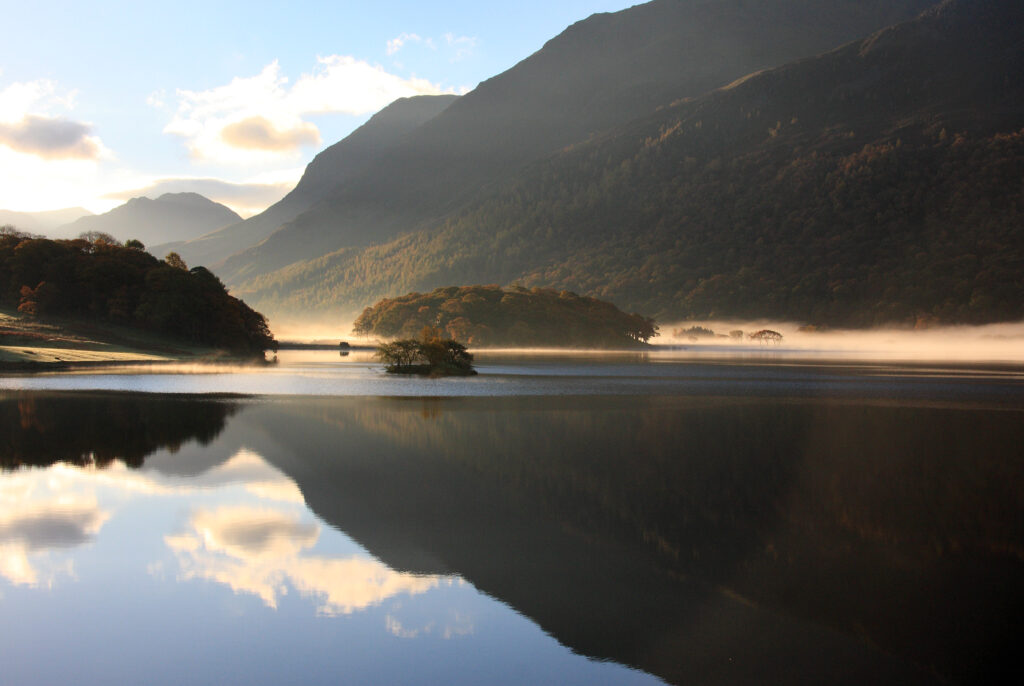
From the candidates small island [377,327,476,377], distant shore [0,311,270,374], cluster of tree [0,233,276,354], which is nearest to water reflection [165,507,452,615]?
small island [377,327,476,377]

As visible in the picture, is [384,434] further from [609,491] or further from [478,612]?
[478,612]

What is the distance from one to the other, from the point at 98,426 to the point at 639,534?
19.1 meters

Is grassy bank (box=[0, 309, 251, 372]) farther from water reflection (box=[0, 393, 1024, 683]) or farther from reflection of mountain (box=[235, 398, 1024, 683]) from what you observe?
reflection of mountain (box=[235, 398, 1024, 683])

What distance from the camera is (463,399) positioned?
127 feet

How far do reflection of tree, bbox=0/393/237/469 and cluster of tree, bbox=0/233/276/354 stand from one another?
208 feet

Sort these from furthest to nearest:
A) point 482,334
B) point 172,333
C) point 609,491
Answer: point 482,334 < point 172,333 < point 609,491

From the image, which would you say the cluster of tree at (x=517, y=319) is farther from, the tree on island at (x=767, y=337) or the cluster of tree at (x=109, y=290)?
the cluster of tree at (x=109, y=290)

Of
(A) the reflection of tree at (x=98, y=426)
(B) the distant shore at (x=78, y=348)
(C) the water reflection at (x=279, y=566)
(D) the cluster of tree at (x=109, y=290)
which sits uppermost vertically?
(D) the cluster of tree at (x=109, y=290)

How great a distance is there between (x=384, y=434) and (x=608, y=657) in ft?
56.0

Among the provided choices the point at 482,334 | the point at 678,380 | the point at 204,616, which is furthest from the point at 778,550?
the point at 482,334

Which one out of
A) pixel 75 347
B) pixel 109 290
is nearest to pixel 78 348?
pixel 75 347

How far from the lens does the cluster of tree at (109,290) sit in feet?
313

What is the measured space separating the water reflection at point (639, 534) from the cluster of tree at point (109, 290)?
75.9 m

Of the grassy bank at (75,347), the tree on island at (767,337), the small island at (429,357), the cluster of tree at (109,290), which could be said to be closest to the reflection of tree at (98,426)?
the small island at (429,357)
